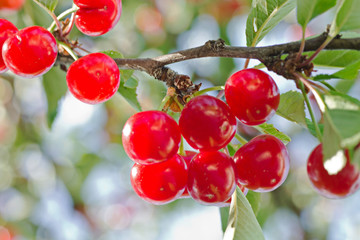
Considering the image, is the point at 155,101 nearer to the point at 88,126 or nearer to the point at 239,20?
the point at 88,126

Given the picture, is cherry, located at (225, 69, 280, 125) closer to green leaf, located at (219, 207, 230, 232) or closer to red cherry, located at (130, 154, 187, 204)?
red cherry, located at (130, 154, 187, 204)

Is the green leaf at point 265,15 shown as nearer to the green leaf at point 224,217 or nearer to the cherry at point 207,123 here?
the cherry at point 207,123

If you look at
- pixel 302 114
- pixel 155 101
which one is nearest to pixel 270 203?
pixel 155 101

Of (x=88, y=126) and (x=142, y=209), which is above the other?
(x=88, y=126)

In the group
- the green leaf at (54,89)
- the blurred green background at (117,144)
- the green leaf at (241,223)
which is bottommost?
the blurred green background at (117,144)

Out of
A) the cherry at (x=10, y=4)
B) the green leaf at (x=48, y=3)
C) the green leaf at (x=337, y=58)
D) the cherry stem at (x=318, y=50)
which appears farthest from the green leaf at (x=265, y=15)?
the cherry at (x=10, y=4)

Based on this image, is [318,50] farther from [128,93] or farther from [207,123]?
[128,93]
